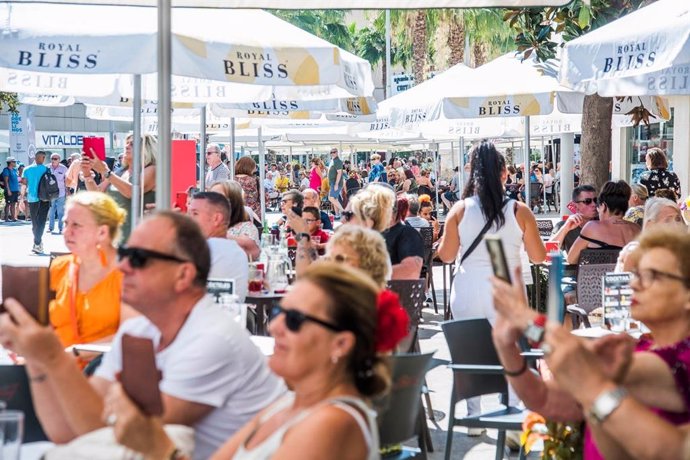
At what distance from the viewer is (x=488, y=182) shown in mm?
7207

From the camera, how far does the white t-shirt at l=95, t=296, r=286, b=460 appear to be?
11.1 feet

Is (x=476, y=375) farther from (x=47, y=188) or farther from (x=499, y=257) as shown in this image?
(x=47, y=188)

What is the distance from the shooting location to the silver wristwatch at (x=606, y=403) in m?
2.45

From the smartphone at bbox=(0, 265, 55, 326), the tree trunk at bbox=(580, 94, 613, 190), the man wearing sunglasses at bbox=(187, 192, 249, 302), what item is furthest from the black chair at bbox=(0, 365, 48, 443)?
the tree trunk at bbox=(580, 94, 613, 190)

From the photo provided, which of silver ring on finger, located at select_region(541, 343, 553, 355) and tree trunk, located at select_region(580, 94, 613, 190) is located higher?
tree trunk, located at select_region(580, 94, 613, 190)

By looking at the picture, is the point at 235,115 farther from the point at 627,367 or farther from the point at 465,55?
the point at 465,55

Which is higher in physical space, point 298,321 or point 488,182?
point 488,182

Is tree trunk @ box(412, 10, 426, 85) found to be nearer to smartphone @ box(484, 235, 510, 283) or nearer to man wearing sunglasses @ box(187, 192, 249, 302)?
man wearing sunglasses @ box(187, 192, 249, 302)

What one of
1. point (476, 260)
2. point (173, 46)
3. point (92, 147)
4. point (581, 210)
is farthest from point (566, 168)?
point (173, 46)

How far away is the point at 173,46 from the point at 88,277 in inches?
76.2

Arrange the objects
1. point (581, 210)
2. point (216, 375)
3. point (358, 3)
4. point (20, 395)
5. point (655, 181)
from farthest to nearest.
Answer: point (655, 181) → point (581, 210) → point (358, 3) → point (20, 395) → point (216, 375)

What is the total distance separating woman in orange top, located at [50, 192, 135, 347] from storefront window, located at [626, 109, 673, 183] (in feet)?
63.7

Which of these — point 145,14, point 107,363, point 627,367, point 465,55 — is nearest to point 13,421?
point 107,363

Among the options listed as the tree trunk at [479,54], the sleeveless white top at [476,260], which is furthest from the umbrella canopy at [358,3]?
the tree trunk at [479,54]
